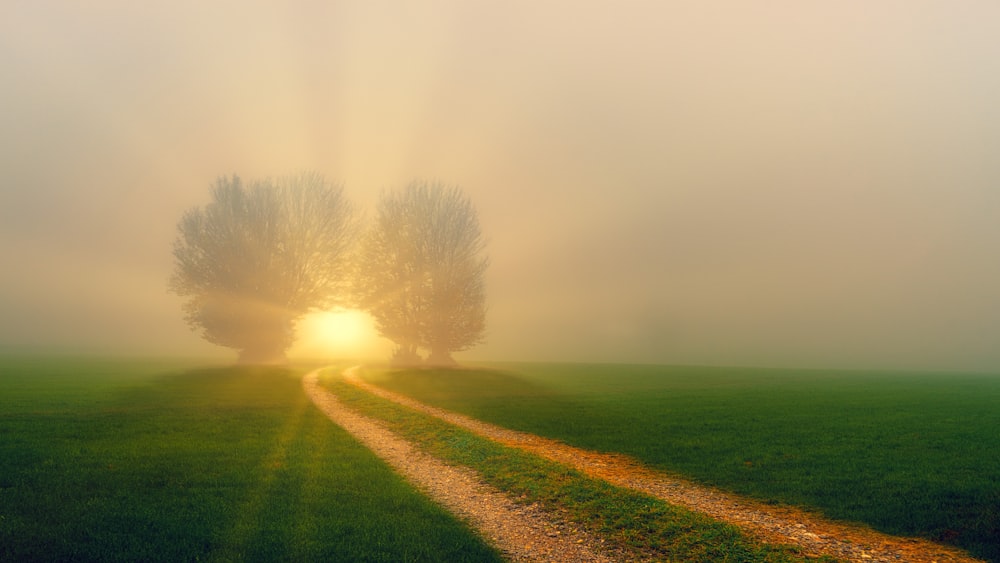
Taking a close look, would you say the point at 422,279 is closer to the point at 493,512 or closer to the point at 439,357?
the point at 439,357

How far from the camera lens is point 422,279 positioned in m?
63.5

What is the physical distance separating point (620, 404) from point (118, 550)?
86.0 feet

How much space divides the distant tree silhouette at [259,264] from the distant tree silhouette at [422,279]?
4488mm

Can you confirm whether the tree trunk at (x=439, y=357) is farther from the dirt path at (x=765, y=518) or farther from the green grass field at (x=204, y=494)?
the dirt path at (x=765, y=518)

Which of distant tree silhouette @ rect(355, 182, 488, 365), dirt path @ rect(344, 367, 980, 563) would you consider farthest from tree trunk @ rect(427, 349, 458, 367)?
dirt path @ rect(344, 367, 980, 563)

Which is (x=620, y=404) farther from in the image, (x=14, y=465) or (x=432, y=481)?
(x=14, y=465)

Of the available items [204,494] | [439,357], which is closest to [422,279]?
[439,357]

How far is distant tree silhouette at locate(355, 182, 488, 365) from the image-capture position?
63.5 metres

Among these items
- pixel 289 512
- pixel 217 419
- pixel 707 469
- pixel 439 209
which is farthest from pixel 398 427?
pixel 439 209

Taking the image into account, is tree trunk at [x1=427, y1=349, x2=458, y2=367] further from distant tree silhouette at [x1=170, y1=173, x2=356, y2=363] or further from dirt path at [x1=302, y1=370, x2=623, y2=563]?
dirt path at [x1=302, y1=370, x2=623, y2=563]

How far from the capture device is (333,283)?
213 ft

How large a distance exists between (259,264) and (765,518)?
2372 inches

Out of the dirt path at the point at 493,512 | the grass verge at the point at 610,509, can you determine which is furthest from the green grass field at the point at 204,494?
the grass verge at the point at 610,509

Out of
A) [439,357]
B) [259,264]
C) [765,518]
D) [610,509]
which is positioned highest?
[259,264]
